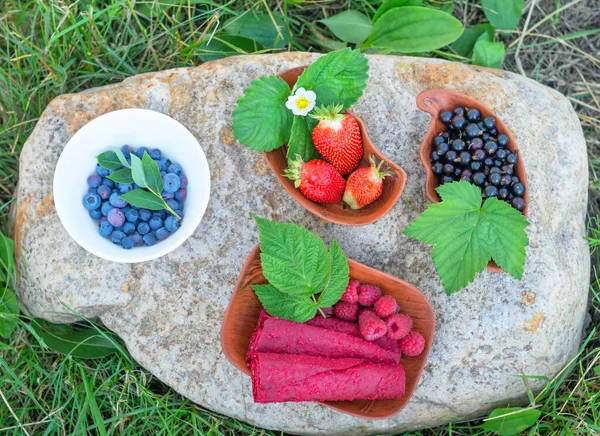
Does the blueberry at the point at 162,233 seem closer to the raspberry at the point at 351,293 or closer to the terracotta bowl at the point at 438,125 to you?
the raspberry at the point at 351,293

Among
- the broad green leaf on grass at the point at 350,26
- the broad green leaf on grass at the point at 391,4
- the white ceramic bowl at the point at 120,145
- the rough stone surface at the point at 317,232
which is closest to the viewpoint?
the white ceramic bowl at the point at 120,145

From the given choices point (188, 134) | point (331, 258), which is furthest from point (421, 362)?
point (188, 134)

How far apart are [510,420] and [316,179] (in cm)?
107

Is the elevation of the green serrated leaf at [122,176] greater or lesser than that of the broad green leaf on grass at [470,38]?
lesser

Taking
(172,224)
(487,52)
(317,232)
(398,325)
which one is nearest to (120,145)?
(172,224)

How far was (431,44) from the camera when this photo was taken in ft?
7.76

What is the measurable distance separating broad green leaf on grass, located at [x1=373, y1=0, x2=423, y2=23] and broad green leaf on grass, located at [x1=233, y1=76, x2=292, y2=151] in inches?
26.1

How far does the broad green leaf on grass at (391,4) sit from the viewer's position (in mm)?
2414

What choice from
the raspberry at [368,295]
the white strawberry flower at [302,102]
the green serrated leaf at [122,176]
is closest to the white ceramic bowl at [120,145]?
the green serrated leaf at [122,176]

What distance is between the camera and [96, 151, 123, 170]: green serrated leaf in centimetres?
204

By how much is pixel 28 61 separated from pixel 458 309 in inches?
72.1

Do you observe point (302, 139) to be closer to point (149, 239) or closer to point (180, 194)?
point (180, 194)

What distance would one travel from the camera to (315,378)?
6.35ft

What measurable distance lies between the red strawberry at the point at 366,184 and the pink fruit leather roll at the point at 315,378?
0.49 meters
